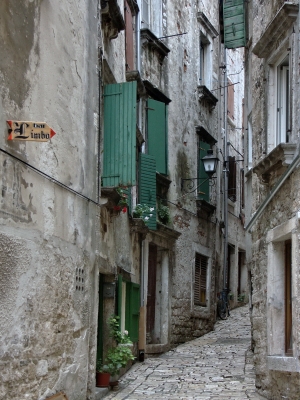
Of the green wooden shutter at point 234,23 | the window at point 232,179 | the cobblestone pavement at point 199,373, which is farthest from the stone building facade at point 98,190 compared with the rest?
the window at point 232,179

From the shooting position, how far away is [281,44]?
882 centimetres

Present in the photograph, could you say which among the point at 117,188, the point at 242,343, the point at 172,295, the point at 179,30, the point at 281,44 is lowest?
the point at 242,343

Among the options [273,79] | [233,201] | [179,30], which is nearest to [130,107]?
[273,79]

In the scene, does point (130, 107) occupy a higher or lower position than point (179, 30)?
lower

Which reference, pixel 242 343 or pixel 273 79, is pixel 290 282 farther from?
pixel 242 343

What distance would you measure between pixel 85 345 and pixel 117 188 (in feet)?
7.18

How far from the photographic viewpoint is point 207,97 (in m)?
17.1

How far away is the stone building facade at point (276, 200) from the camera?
7.93 m

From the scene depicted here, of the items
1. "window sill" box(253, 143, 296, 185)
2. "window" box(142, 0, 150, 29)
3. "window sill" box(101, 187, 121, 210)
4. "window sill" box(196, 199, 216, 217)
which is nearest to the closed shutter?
"window" box(142, 0, 150, 29)

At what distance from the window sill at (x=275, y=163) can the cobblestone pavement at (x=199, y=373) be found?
9.51 ft

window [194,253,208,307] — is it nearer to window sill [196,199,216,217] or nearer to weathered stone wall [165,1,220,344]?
weathered stone wall [165,1,220,344]

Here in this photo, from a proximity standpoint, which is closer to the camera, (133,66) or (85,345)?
(85,345)

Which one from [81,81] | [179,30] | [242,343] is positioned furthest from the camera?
[179,30]

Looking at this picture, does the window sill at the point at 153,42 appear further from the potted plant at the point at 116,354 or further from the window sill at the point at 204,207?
the potted plant at the point at 116,354
